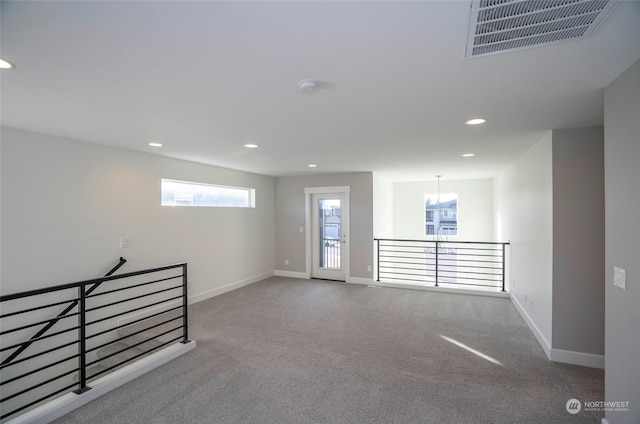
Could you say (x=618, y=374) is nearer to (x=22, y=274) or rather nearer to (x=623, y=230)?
(x=623, y=230)

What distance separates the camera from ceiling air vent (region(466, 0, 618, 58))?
3.88 ft

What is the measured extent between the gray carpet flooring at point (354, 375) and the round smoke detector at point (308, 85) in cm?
238

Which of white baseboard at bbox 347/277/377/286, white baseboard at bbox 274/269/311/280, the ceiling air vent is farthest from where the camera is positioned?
white baseboard at bbox 274/269/311/280

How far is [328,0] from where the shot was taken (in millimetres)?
1151

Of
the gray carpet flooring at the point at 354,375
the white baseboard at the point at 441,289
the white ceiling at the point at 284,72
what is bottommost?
the gray carpet flooring at the point at 354,375

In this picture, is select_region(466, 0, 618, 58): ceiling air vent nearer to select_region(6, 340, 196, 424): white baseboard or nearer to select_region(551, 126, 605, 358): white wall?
select_region(551, 126, 605, 358): white wall

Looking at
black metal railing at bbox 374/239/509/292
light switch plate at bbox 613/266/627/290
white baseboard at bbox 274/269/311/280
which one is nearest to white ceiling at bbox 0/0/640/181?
light switch plate at bbox 613/266/627/290

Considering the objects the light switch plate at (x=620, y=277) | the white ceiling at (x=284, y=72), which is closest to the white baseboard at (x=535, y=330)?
the light switch plate at (x=620, y=277)

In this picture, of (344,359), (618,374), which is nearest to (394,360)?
(344,359)

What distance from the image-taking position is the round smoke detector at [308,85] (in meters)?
1.85

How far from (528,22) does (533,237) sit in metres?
3.24

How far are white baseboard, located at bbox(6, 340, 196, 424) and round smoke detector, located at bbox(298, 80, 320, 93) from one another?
2918 millimetres

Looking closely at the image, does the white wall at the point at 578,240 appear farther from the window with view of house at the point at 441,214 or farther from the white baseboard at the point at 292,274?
the window with view of house at the point at 441,214

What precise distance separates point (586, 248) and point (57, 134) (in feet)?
18.5
